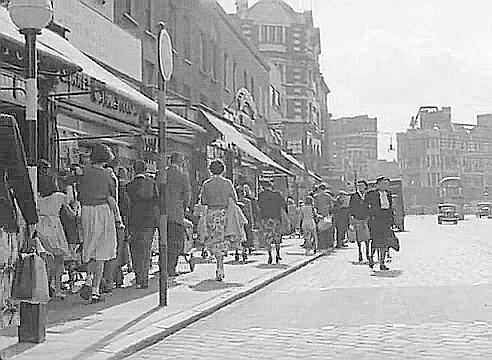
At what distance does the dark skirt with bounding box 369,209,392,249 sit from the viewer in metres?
20.1

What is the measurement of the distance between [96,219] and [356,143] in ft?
394

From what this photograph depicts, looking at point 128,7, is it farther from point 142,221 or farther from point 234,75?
point 234,75

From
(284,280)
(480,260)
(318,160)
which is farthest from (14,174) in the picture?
(318,160)

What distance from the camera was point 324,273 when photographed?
1986 centimetres

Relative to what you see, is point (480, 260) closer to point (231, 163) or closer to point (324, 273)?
point (324, 273)

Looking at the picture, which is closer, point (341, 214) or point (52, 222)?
point (52, 222)

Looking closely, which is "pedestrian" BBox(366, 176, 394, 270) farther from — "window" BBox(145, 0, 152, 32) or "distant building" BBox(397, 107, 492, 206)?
"distant building" BBox(397, 107, 492, 206)

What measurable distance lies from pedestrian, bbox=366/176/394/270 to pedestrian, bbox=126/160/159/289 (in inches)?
244

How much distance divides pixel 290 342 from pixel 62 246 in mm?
3624

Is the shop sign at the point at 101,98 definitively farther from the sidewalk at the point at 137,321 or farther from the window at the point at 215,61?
the window at the point at 215,61

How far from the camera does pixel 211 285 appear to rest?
52.7 ft

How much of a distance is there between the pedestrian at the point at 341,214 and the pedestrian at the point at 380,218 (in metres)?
7.53

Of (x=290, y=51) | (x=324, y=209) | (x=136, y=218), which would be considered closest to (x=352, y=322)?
(x=136, y=218)

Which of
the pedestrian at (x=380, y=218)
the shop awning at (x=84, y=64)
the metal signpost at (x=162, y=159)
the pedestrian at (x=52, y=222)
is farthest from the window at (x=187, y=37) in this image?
the pedestrian at (x=52, y=222)
